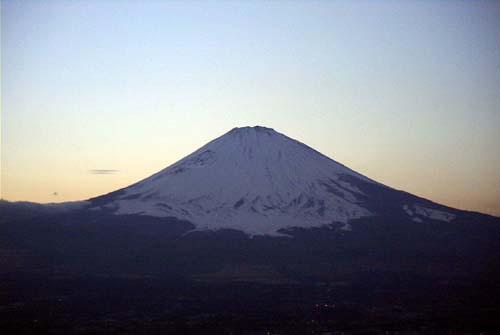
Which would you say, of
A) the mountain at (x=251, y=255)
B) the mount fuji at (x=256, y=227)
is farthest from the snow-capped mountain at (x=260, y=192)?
the mountain at (x=251, y=255)

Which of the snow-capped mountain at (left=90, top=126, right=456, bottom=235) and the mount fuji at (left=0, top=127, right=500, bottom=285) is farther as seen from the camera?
the snow-capped mountain at (left=90, top=126, right=456, bottom=235)

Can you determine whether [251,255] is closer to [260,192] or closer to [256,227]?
[256,227]

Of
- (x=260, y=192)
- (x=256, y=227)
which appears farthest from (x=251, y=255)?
(x=260, y=192)

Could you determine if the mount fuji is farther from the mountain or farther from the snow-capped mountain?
the mountain

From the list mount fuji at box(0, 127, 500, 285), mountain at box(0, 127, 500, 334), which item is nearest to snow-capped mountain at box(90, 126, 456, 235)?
mount fuji at box(0, 127, 500, 285)

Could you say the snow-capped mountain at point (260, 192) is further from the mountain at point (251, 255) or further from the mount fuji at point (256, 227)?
the mountain at point (251, 255)

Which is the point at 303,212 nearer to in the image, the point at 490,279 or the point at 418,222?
the point at 418,222

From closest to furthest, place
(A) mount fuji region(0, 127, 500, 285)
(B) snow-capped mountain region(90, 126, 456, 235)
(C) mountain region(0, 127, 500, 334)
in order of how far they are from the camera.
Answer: (C) mountain region(0, 127, 500, 334) → (A) mount fuji region(0, 127, 500, 285) → (B) snow-capped mountain region(90, 126, 456, 235)

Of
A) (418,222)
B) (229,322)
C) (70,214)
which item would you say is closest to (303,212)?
(418,222)
